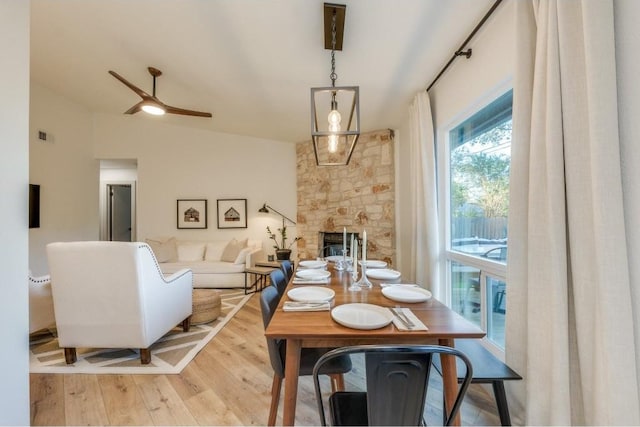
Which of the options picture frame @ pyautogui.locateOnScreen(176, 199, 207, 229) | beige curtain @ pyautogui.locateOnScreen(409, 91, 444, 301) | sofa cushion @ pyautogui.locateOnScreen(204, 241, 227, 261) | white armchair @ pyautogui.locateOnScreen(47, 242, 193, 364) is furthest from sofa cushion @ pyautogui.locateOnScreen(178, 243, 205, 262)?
beige curtain @ pyautogui.locateOnScreen(409, 91, 444, 301)

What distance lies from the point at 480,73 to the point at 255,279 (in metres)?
3.93

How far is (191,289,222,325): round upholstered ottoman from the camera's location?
2.74 meters

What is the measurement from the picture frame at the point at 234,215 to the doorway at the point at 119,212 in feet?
10.8

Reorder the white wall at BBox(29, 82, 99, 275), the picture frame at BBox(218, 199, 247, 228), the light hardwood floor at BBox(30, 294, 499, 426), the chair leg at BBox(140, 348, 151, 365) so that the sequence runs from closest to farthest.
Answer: the light hardwood floor at BBox(30, 294, 499, 426) → the chair leg at BBox(140, 348, 151, 365) → the white wall at BBox(29, 82, 99, 275) → the picture frame at BBox(218, 199, 247, 228)

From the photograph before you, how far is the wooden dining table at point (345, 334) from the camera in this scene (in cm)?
100

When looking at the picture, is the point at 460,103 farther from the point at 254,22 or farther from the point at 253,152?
the point at 253,152

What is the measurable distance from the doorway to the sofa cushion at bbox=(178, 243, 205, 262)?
3019mm

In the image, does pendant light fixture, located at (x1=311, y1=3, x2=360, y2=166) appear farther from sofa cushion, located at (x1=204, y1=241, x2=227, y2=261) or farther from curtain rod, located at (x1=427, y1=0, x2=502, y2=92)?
sofa cushion, located at (x1=204, y1=241, x2=227, y2=261)

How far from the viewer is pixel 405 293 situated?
56.4 inches

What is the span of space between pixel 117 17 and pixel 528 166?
3.19 meters

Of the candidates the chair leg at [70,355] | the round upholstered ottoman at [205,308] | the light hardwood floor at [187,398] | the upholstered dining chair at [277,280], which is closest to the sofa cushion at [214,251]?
the round upholstered ottoman at [205,308]

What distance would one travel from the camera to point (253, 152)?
17.0 feet

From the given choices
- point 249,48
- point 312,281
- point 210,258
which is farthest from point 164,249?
point 312,281

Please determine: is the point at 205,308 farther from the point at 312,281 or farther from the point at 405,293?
the point at 405,293
